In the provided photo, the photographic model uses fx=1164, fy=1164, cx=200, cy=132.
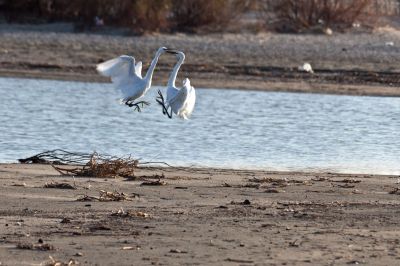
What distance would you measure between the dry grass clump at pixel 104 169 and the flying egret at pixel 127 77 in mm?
2254

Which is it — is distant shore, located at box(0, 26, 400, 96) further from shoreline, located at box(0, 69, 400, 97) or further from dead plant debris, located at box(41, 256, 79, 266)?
dead plant debris, located at box(41, 256, 79, 266)

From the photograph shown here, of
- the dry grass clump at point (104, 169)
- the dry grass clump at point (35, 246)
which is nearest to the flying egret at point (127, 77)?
the dry grass clump at point (104, 169)

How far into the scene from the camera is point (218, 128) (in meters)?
16.3

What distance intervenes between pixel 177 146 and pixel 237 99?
18.2ft

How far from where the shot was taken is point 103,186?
10438mm

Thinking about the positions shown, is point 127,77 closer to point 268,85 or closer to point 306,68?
point 268,85

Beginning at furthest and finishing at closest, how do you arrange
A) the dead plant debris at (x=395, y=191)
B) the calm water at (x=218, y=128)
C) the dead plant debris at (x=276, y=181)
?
the calm water at (x=218, y=128), the dead plant debris at (x=276, y=181), the dead plant debris at (x=395, y=191)

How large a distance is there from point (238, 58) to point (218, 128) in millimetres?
6574

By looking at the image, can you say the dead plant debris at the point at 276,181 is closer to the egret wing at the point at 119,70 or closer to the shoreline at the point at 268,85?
the egret wing at the point at 119,70

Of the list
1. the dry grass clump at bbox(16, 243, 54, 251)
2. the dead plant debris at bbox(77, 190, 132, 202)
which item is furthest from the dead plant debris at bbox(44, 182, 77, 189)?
the dry grass clump at bbox(16, 243, 54, 251)

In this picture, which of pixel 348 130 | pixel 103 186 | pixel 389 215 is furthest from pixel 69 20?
pixel 389 215

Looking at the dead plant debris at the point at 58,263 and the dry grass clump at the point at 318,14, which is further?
the dry grass clump at the point at 318,14

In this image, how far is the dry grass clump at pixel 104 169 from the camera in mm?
11008

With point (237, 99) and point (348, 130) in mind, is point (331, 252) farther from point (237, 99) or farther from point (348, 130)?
point (237, 99)
